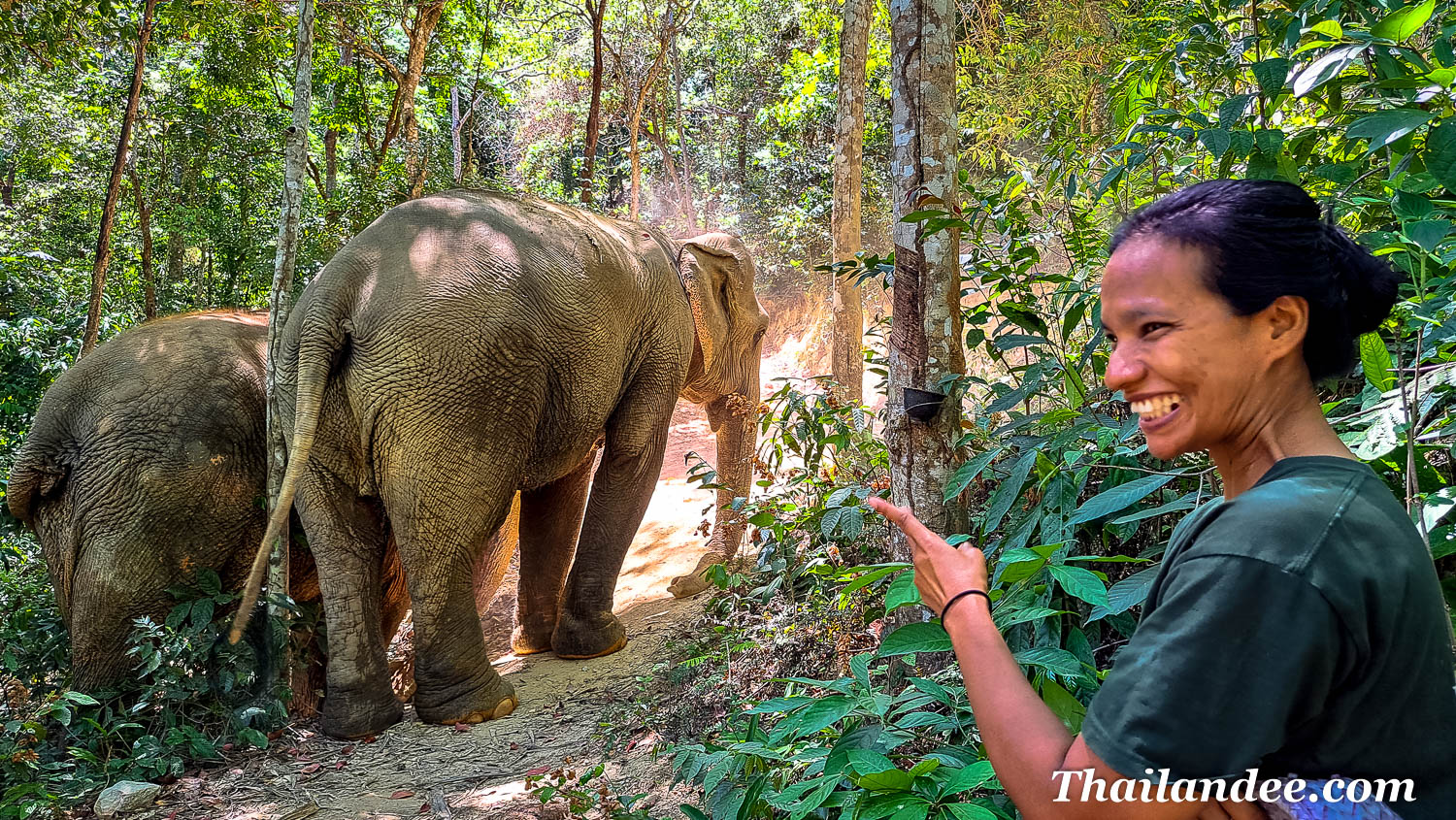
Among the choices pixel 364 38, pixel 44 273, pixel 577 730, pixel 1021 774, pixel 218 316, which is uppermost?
pixel 364 38

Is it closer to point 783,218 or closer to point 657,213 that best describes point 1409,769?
point 783,218

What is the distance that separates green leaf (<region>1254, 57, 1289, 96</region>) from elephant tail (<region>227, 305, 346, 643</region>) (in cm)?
397

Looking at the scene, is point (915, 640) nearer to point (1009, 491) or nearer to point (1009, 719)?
point (1009, 719)

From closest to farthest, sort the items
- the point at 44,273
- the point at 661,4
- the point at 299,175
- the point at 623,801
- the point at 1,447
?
1. the point at 623,801
2. the point at 299,175
3. the point at 1,447
4. the point at 44,273
5. the point at 661,4

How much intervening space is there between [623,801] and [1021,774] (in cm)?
202

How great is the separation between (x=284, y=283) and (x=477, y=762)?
8.49ft

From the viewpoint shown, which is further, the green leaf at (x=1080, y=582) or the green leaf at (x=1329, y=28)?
the green leaf at (x=1329, y=28)

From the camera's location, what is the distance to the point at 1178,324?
3.95ft

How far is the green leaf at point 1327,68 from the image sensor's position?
1.84m

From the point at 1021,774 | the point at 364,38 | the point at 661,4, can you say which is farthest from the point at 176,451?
the point at 661,4

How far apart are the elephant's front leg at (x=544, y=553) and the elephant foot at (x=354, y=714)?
1685 mm

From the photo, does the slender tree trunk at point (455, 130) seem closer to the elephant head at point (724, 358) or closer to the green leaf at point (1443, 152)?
the elephant head at point (724, 358)

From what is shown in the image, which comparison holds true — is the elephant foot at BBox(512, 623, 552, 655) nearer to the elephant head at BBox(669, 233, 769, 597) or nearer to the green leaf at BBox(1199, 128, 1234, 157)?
the elephant head at BBox(669, 233, 769, 597)

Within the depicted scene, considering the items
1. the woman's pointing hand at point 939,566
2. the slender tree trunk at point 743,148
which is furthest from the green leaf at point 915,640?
the slender tree trunk at point 743,148
